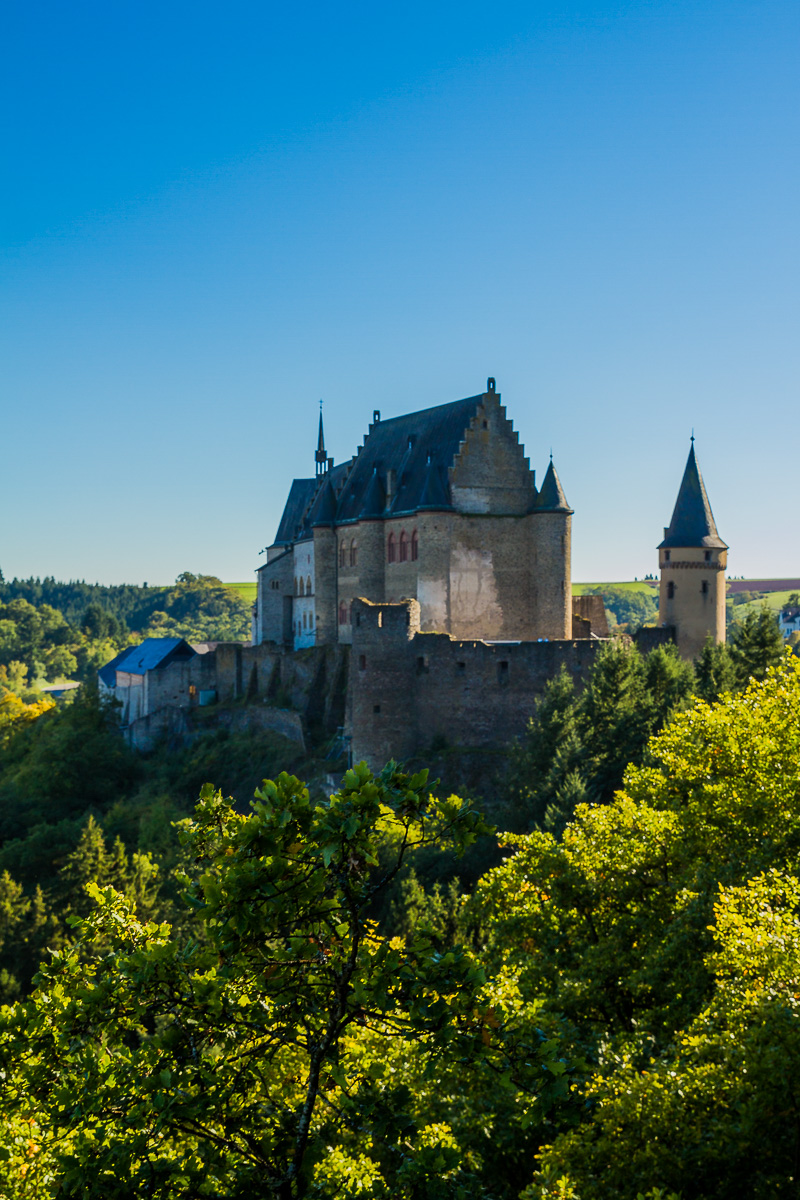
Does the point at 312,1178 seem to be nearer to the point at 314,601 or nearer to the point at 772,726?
the point at 772,726

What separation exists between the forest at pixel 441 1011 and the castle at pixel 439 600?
62.9ft

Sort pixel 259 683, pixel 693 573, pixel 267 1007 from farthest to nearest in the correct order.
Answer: pixel 259 683 < pixel 693 573 < pixel 267 1007

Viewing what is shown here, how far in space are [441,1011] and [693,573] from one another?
152 ft

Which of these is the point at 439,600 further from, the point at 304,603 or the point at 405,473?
the point at 304,603

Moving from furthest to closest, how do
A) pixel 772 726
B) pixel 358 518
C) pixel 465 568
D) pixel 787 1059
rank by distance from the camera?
A: 1. pixel 358 518
2. pixel 465 568
3. pixel 772 726
4. pixel 787 1059

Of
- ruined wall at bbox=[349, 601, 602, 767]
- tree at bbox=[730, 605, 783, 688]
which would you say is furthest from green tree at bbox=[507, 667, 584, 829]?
tree at bbox=[730, 605, 783, 688]

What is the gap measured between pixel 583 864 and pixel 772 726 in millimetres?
5175

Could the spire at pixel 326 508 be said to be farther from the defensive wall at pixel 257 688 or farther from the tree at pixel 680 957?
the tree at pixel 680 957

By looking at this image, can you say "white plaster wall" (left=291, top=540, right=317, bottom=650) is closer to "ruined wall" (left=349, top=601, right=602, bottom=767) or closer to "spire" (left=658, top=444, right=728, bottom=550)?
"ruined wall" (left=349, top=601, right=602, bottom=767)

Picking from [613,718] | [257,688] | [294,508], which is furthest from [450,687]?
[294,508]

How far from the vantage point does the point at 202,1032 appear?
314 inches

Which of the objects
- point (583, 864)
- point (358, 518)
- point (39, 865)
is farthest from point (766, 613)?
point (39, 865)

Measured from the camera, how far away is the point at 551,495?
50.9 metres

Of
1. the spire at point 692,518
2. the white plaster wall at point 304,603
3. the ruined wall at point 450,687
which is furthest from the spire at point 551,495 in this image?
the white plaster wall at point 304,603
